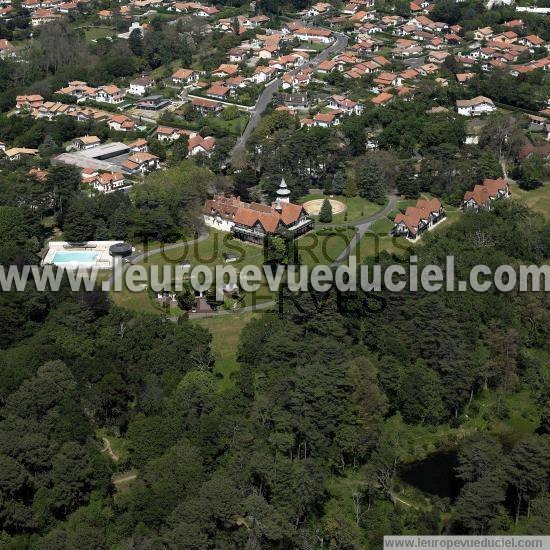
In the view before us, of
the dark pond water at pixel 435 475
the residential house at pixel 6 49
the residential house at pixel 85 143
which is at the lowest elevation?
the residential house at pixel 6 49

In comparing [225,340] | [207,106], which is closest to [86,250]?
[225,340]

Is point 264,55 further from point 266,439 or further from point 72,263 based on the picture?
point 266,439

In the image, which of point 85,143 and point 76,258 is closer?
point 76,258

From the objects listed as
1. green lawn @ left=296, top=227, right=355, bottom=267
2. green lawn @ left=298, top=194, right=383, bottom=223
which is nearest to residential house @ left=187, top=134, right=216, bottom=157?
green lawn @ left=298, top=194, right=383, bottom=223

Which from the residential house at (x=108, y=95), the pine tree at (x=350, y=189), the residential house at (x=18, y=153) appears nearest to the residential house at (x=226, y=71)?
the residential house at (x=108, y=95)

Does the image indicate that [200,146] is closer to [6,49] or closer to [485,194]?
[485,194]

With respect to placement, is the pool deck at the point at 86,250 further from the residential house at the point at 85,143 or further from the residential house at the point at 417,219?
the residential house at the point at 85,143

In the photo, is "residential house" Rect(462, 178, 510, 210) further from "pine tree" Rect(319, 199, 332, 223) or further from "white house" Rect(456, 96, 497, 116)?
"white house" Rect(456, 96, 497, 116)
